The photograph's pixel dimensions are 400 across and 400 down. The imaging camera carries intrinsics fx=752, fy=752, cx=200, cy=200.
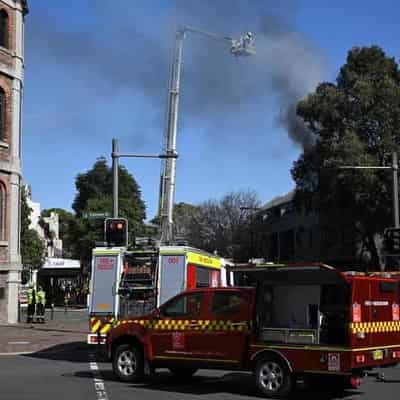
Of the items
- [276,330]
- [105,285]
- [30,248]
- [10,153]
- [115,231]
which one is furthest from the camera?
[30,248]

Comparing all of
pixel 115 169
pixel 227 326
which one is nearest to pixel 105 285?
pixel 227 326

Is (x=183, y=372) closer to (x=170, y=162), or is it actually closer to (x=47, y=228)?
(x=170, y=162)

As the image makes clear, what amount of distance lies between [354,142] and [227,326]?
31666 mm

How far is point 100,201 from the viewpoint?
68.4 m

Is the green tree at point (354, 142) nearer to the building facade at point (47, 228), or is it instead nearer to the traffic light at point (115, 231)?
the traffic light at point (115, 231)

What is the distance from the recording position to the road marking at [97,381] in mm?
12359

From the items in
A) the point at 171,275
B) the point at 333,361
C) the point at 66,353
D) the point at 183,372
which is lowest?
the point at 66,353

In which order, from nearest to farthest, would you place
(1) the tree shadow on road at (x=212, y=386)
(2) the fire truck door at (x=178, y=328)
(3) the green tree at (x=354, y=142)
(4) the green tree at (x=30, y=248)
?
(1) the tree shadow on road at (x=212, y=386) → (2) the fire truck door at (x=178, y=328) → (3) the green tree at (x=354, y=142) → (4) the green tree at (x=30, y=248)

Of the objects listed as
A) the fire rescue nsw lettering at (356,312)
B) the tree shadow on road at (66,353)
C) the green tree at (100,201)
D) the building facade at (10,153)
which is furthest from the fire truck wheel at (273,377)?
the green tree at (100,201)

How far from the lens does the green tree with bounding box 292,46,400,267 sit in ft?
139

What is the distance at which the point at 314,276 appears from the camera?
39.7 ft

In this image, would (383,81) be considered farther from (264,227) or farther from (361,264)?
(264,227)

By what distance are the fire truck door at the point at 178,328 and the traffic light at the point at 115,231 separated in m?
7.62

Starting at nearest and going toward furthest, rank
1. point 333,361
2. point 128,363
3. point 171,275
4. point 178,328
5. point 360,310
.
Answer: point 333,361
point 360,310
point 178,328
point 128,363
point 171,275
